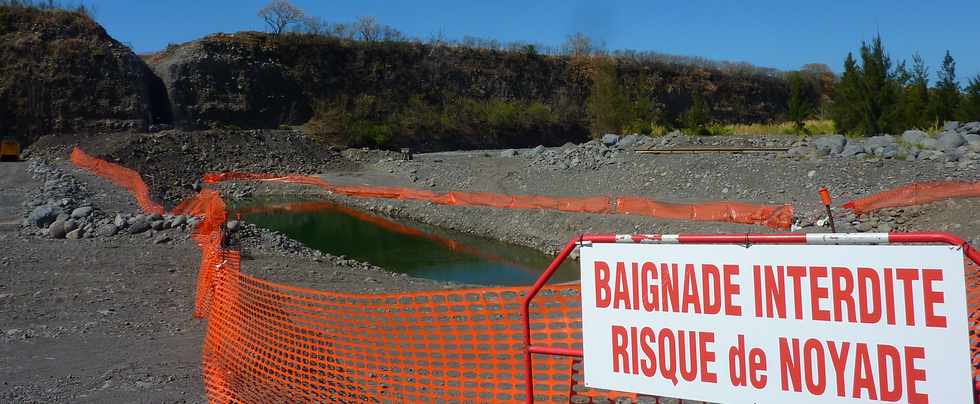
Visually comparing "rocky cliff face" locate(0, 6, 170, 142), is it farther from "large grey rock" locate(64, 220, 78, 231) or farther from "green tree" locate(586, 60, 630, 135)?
"large grey rock" locate(64, 220, 78, 231)

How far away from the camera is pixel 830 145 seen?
27.7 metres

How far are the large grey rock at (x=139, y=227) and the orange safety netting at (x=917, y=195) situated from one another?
16.0m

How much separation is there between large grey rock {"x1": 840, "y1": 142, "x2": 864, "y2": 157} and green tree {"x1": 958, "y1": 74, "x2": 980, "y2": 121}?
11.4 meters

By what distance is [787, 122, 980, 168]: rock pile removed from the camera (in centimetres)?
2427

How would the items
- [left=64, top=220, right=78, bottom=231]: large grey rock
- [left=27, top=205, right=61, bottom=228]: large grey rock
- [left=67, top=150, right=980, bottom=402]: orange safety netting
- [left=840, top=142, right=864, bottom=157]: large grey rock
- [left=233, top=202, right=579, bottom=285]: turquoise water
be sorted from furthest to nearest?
[left=840, top=142, right=864, bottom=157]: large grey rock
[left=233, top=202, right=579, bottom=285]: turquoise water
[left=27, top=205, right=61, bottom=228]: large grey rock
[left=64, top=220, right=78, bottom=231]: large grey rock
[left=67, top=150, right=980, bottom=402]: orange safety netting

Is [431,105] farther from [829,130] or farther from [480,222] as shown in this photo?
[480,222]

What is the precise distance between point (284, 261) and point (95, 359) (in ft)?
23.7

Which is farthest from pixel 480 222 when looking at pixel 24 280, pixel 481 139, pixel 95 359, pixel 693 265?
pixel 481 139

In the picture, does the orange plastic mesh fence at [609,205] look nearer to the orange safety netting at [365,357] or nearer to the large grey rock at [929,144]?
the large grey rock at [929,144]

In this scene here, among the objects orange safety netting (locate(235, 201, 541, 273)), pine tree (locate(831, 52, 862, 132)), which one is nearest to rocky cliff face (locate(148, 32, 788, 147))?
orange safety netting (locate(235, 201, 541, 273))

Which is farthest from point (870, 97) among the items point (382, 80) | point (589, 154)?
point (382, 80)

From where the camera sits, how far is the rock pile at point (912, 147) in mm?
24266

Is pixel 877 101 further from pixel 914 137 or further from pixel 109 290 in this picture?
pixel 109 290

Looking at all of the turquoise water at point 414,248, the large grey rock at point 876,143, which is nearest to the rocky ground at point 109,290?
the turquoise water at point 414,248
